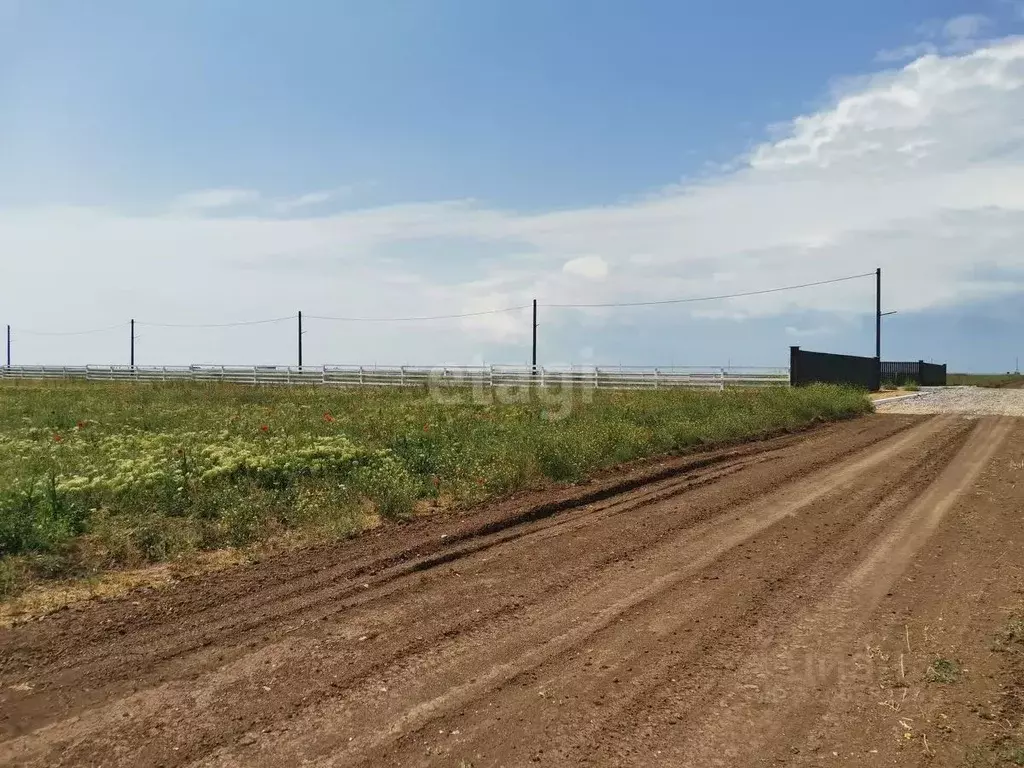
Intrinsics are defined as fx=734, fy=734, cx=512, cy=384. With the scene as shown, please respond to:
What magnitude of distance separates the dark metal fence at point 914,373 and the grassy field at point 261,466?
32277 millimetres

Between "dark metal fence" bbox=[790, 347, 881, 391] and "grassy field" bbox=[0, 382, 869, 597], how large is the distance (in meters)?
12.4

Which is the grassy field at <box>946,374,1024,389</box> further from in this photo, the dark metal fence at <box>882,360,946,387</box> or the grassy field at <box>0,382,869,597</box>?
the grassy field at <box>0,382,869,597</box>

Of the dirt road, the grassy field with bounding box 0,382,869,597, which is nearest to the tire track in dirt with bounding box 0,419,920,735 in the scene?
the dirt road

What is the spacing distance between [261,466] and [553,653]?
614cm

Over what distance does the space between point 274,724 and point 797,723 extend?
8.97 feet

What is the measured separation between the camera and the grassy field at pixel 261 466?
290 inches

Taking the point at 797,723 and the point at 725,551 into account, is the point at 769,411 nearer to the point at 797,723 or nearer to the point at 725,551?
the point at 725,551

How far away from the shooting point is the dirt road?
3.67m

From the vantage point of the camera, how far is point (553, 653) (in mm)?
4691

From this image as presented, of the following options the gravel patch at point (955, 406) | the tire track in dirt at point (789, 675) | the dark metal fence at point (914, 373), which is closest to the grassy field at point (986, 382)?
the dark metal fence at point (914, 373)

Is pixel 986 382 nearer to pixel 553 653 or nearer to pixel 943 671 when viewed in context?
pixel 943 671

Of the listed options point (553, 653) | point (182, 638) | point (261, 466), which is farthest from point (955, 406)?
point (182, 638)

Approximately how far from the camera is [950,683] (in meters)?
4.24

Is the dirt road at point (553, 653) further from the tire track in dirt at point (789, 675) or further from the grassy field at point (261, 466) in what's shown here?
the grassy field at point (261, 466)
